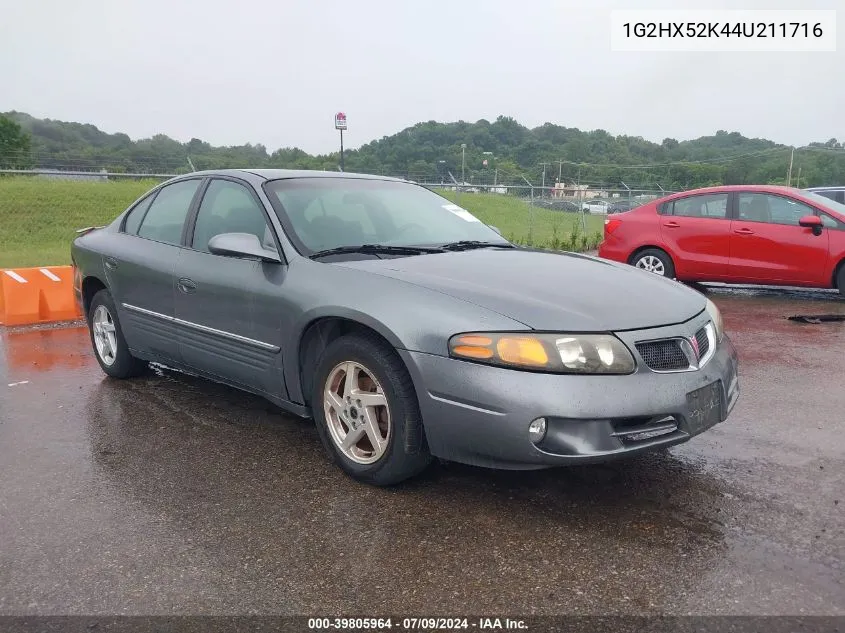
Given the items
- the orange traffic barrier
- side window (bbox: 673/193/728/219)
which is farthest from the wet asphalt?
side window (bbox: 673/193/728/219)

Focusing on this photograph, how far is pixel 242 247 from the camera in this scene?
3.71m

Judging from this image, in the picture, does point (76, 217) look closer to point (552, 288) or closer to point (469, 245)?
point (469, 245)

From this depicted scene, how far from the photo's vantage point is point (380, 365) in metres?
3.13

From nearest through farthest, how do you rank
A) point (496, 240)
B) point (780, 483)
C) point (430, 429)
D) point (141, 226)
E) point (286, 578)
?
point (286, 578), point (430, 429), point (780, 483), point (496, 240), point (141, 226)

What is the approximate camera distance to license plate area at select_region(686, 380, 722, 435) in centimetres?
297

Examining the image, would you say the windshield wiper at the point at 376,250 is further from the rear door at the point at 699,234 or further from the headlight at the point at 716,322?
the rear door at the point at 699,234

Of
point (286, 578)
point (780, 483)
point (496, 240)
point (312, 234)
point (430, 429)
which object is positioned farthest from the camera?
point (496, 240)

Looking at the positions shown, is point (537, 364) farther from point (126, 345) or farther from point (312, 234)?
point (126, 345)

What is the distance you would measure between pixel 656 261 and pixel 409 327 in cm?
752

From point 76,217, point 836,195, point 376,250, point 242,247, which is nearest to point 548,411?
point 376,250

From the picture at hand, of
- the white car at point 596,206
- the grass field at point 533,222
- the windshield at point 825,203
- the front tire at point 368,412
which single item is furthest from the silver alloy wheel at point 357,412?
the white car at point 596,206

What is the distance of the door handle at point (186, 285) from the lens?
418cm

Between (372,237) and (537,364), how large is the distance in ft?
4.91

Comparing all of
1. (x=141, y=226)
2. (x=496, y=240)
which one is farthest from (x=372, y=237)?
(x=141, y=226)
